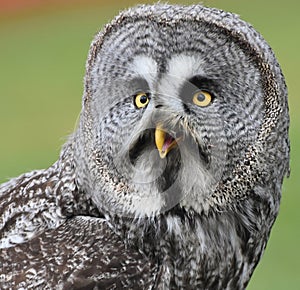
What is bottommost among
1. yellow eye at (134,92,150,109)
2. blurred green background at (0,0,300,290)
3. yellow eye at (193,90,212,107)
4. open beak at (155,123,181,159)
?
blurred green background at (0,0,300,290)

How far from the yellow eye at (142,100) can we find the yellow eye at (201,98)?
20cm

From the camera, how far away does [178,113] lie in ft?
13.5

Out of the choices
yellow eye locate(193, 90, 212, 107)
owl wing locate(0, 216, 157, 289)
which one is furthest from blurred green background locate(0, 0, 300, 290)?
yellow eye locate(193, 90, 212, 107)

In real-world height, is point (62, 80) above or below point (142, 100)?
below

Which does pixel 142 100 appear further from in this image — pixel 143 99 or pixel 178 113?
pixel 178 113

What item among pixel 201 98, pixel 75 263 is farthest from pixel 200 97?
pixel 75 263

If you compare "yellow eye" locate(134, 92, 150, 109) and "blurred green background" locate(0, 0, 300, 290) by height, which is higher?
"yellow eye" locate(134, 92, 150, 109)

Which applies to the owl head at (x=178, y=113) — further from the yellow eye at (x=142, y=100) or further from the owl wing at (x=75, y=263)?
the owl wing at (x=75, y=263)

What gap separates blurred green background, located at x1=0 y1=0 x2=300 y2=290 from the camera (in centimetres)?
1025

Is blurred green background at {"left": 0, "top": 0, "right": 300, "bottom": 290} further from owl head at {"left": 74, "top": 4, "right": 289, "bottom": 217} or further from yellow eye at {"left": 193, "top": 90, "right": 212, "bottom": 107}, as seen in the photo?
yellow eye at {"left": 193, "top": 90, "right": 212, "bottom": 107}

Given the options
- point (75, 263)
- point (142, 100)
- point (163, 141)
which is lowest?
point (75, 263)

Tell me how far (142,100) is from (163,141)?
0.66 feet

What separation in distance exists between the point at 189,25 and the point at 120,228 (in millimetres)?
960

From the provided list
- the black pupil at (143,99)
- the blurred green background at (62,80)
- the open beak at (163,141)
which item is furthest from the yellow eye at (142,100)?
the blurred green background at (62,80)
